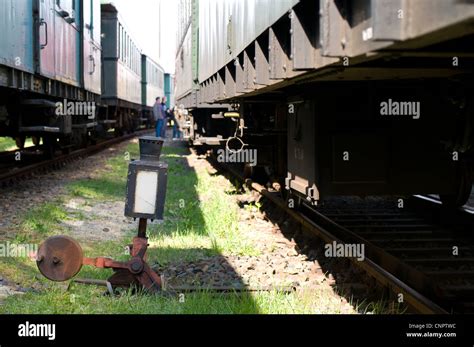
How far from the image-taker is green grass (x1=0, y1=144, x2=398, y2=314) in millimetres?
4148

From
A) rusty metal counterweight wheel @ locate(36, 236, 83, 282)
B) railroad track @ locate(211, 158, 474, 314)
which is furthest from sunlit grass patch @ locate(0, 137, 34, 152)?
rusty metal counterweight wheel @ locate(36, 236, 83, 282)

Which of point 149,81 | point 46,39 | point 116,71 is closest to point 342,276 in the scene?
point 46,39

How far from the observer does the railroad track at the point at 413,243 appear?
4.10 meters

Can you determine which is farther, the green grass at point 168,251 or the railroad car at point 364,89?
the green grass at point 168,251

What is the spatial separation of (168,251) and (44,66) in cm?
528

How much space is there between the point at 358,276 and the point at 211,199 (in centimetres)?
436

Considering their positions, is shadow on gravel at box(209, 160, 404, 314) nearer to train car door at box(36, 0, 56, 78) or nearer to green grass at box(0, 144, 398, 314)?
green grass at box(0, 144, 398, 314)

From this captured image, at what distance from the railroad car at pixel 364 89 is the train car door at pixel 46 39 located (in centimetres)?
377

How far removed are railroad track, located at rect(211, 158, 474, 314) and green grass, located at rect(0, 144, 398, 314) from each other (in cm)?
36

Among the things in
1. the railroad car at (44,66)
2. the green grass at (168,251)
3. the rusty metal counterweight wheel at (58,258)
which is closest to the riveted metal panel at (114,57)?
the railroad car at (44,66)

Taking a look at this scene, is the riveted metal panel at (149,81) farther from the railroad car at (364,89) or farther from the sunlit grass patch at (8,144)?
the railroad car at (364,89)

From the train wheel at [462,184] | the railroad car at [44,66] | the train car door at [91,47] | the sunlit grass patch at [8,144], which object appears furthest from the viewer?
the sunlit grass patch at [8,144]
